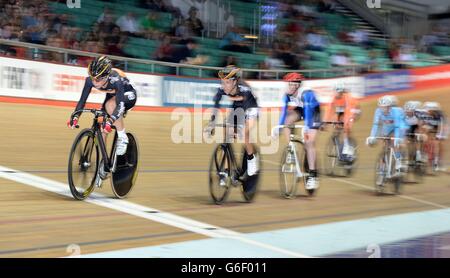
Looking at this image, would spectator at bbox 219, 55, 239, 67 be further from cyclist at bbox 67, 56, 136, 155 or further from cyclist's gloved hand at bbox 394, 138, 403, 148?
cyclist at bbox 67, 56, 136, 155

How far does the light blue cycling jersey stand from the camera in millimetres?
8781

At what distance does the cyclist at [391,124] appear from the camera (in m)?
8.76

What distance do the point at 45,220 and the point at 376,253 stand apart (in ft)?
8.57

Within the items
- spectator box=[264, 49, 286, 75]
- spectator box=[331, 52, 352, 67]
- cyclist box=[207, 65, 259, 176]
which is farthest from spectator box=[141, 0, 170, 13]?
cyclist box=[207, 65, 259, 176]

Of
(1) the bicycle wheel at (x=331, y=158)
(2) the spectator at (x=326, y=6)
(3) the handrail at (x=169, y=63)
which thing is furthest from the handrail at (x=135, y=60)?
(1) the bicycle wheel at (x=331, y=158)

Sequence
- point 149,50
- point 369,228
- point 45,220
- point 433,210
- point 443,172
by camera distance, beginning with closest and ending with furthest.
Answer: point 45,220, point 369,228, point 433,210, point 443,172, point 149,50

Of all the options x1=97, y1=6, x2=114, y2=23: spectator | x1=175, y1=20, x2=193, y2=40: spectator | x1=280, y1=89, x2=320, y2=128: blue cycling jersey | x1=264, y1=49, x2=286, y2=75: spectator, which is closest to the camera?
x1=280, y1=89, x2=320, y2=128: blue cycling jersey

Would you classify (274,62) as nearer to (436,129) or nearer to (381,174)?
(436,129)

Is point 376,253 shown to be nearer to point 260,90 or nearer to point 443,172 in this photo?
point 443,172

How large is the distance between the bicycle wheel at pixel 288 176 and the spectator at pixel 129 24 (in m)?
7.52

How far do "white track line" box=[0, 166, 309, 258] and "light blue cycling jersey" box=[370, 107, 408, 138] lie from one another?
3658 millimetres

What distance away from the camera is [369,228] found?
6.18 meters

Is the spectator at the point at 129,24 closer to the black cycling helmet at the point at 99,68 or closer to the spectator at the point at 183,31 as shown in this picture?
the spectator at the point at 183,31

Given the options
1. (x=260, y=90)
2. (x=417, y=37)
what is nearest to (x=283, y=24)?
(x=260, y=90)
